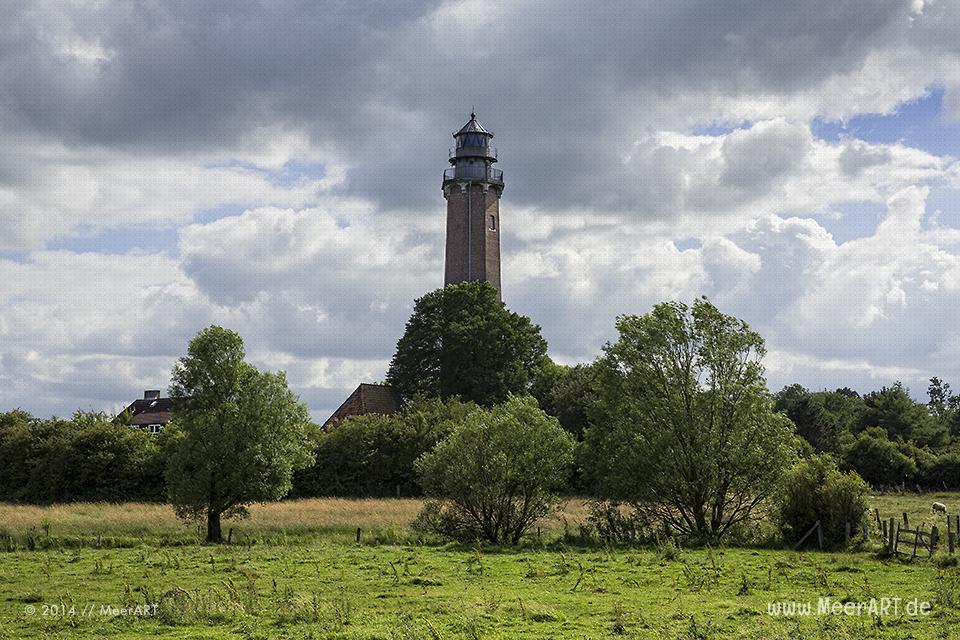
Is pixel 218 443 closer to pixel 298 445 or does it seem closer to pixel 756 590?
→ pixel 298 445

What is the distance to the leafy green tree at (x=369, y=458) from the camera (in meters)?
66.7

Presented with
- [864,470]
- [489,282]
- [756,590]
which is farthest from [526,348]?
[756,590]

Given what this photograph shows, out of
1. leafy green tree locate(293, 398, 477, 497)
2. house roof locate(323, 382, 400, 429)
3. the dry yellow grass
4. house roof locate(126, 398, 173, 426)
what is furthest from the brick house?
the dry yellow grass

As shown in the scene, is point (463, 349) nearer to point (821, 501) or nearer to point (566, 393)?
point (566, 393)

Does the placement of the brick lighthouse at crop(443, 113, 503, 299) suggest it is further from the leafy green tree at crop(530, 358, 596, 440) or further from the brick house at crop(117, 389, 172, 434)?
the brick house at crop(117, 389, 172, 434)

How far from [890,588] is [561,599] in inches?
359

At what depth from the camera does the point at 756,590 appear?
26641 mm

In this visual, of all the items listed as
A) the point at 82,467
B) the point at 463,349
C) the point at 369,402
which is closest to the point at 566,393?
the point at 463,349

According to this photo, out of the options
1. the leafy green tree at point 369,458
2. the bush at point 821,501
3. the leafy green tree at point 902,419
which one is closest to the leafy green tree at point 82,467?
the leafy green tree at point 369,458

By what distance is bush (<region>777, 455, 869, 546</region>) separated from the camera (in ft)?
135

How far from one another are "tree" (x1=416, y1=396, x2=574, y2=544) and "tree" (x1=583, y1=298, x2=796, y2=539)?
306 centimetres

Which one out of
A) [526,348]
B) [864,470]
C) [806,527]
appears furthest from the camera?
[526,348]

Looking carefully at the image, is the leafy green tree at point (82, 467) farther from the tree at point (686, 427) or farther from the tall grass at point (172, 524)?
the tree at point (686, 427)

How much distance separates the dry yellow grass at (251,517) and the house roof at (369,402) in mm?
24593
